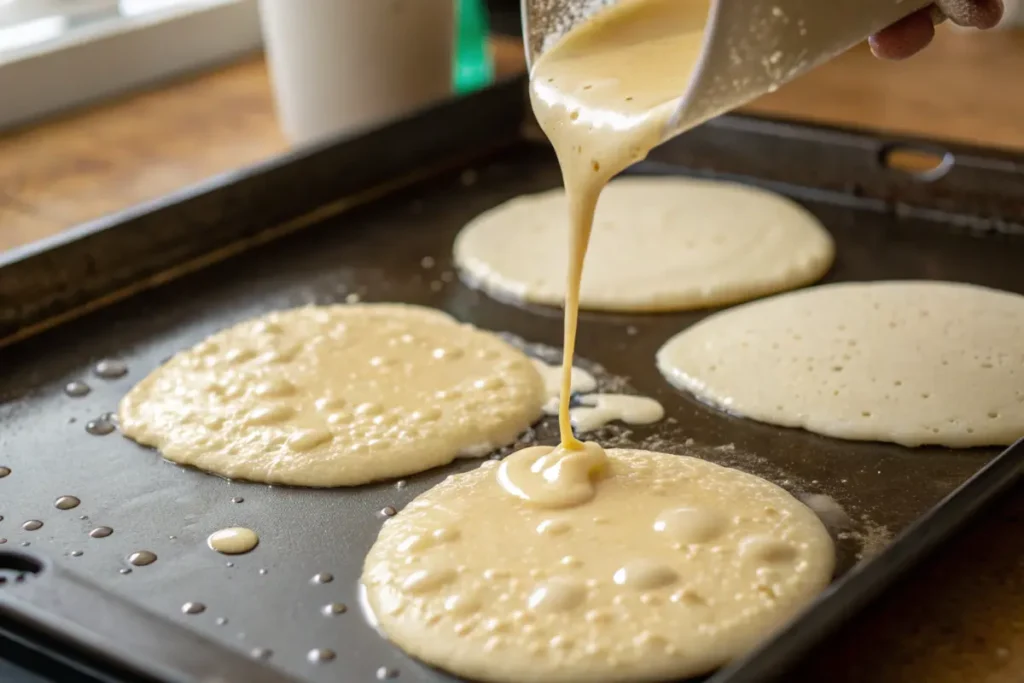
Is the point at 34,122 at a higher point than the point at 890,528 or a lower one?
higher

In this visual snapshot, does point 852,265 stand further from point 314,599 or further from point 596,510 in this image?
point 314,599

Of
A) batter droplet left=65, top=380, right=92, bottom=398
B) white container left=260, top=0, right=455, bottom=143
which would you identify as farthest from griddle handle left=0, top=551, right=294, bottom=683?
white container left=260, top=0, right=455, bottom=143

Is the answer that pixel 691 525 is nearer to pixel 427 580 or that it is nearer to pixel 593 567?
pixel 593 567

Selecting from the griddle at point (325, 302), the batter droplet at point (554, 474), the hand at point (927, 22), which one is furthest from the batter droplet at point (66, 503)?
the hand at point (927, 22)

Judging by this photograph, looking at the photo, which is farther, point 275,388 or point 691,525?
point 275,388

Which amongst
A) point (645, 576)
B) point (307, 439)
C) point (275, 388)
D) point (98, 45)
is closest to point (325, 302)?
point (275, 388)

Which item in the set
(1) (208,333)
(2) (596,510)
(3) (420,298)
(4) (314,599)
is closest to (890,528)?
(2) (596,510)

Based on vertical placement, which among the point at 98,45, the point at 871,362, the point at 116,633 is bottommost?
the point at 871,362
